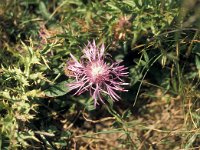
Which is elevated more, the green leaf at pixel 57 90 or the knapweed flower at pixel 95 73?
the knapweed flower at pixel 95 73

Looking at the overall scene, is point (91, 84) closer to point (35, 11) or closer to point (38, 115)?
point (38, 115)

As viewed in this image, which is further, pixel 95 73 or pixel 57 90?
pixel 57 90

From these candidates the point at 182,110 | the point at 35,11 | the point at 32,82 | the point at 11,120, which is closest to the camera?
the point at 11,120

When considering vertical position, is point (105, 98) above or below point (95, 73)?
below

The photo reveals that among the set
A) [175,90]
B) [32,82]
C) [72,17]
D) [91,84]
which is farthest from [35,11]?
[175,90]
